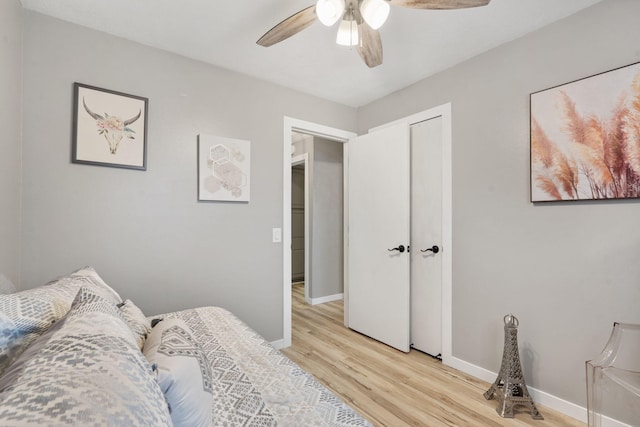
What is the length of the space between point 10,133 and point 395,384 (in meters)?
2.83

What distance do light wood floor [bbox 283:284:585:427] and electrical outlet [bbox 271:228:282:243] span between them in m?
1.03

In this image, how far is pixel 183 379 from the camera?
0.73 meters

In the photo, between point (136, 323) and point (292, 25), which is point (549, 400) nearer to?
point (136, 323)

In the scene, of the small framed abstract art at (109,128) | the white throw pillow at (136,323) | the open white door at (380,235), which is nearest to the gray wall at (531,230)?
the open white door at (380,235)

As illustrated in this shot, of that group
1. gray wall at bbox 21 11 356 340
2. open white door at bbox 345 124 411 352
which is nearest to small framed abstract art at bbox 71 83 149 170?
gray wall at bbox 21 11 356 340

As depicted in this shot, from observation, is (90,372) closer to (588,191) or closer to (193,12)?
(193,12)

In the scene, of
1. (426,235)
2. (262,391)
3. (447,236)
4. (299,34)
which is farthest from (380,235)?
(262,391)

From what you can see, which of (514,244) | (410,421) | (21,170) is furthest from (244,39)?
(410,421)

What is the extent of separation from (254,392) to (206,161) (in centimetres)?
181

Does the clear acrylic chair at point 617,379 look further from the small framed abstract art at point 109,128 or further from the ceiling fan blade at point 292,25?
the small framed abstract art at point 109,128

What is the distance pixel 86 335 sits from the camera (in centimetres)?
63

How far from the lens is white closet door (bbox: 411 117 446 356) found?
2566 mm

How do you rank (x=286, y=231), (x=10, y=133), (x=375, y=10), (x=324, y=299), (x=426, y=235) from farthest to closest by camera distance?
Result: (x=324, y=299)
(x=286, y=231)
(x=426, y=235)
(x=10, y=133)
(x=375, y=10)

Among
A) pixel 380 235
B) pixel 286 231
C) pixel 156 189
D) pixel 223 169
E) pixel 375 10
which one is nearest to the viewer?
pixel 375 10
